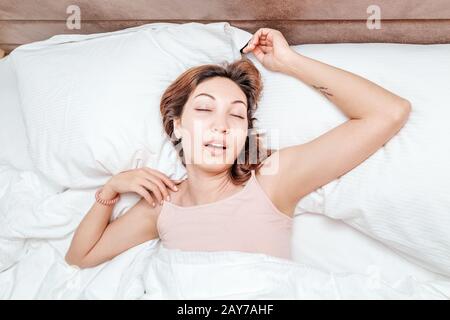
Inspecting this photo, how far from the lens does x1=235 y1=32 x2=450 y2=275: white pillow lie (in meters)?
1.12

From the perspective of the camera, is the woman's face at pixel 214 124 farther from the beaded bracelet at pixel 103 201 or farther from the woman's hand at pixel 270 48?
the beaded bracelet at pixel 103 201

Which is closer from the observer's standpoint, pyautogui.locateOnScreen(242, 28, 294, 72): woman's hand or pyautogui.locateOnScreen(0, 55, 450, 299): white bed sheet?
pyautogui.locateOnScreen(0, 55, 450, 299): white bed sheet

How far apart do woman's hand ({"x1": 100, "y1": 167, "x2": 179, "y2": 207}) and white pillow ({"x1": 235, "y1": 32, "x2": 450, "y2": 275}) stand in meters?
0.30

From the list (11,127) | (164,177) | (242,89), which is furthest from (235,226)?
(11,127)

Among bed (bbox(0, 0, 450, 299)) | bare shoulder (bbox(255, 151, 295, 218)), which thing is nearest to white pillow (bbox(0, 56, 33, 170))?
bed (bbox(0, 0, 450, 299))

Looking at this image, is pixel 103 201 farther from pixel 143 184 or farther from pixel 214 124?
pixel 214 124

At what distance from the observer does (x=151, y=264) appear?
1219 mm

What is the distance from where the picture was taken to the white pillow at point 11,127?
4.78ft

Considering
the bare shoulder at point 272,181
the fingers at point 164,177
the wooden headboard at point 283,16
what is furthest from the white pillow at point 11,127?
the bare shoulder at point 272,181

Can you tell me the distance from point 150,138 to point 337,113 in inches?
19.6

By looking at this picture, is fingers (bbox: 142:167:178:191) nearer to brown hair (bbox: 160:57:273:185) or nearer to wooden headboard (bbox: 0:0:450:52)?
brown hair (bbox: 160:57:273:185)

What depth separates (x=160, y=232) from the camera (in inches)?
49.6

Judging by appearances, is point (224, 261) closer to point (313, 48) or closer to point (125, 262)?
point (125, 262)
